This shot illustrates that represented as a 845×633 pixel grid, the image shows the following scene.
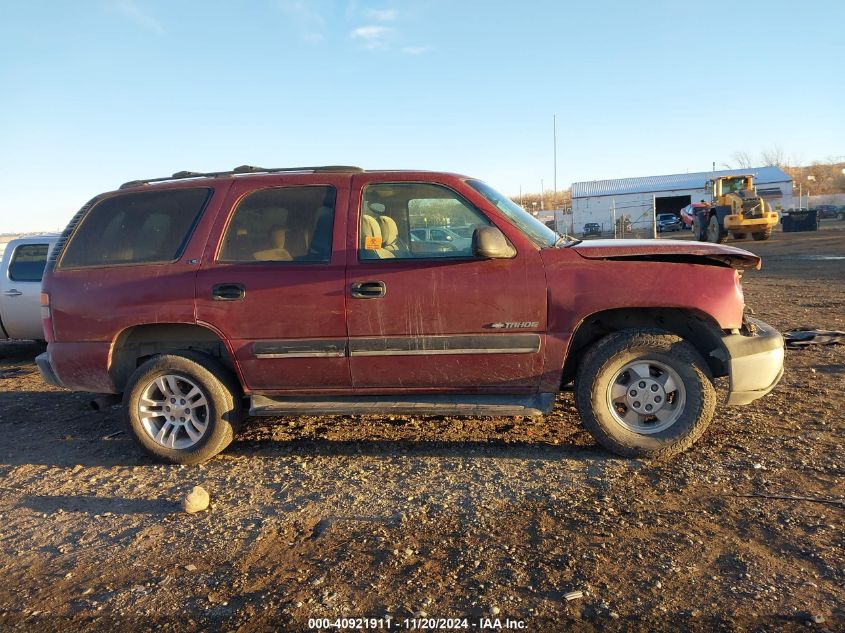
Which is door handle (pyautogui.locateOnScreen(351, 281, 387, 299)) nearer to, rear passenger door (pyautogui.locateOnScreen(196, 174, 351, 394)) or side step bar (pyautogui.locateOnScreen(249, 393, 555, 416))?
rear passenger door (pyautogui.locateOnScreen(196, 174, 351, 394))

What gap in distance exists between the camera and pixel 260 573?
2939 mm

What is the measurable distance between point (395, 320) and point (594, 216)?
52.7 m

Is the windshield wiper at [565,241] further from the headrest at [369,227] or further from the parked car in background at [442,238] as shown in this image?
the headrest at [369,227]

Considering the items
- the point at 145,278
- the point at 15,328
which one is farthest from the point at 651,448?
the point at 15,328

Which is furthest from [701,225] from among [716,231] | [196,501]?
[196,501]

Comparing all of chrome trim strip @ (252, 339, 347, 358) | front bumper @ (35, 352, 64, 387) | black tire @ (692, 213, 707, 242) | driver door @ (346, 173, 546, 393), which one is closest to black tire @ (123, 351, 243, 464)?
chrome trim strip @ (252, 339, 347, 358)

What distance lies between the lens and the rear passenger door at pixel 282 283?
4168mm

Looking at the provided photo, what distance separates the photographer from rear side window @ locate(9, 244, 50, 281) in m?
8.32

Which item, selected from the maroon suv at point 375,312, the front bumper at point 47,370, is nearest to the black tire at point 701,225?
the maroon suv at point 375,312

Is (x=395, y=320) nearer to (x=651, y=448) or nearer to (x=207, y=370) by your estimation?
(x=207, y=370)

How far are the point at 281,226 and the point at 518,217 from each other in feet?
5.52

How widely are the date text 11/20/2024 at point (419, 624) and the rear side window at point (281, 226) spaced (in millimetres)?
2396

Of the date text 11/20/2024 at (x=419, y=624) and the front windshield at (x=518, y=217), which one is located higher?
the front windshield at (x=518, y=217)

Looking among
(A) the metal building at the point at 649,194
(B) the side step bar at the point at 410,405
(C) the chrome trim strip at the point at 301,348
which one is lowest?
(B) the side step bar at the point at 410,405
